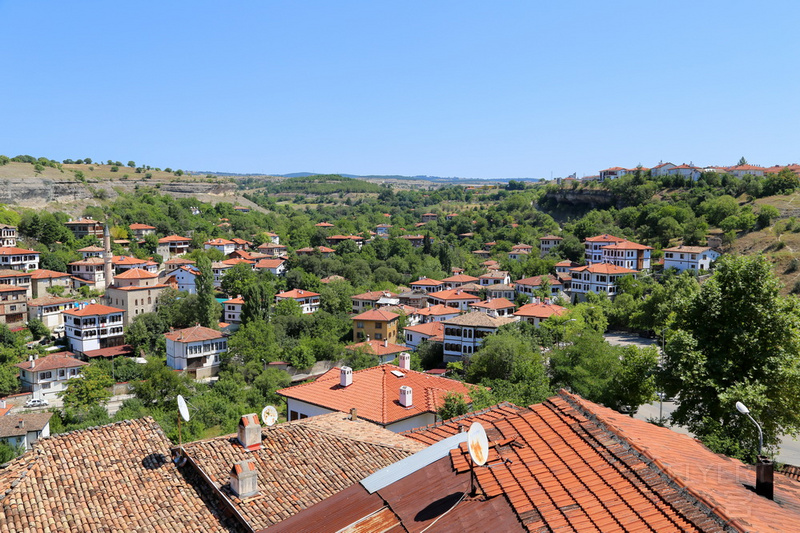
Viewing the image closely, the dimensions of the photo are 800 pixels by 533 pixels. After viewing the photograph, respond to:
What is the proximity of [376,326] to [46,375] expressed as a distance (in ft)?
61.9

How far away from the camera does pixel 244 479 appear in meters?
6.78

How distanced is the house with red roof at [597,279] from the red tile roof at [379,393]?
104 ft

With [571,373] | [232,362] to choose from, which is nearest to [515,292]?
[232,362]

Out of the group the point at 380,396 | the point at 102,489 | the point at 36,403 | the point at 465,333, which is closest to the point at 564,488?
the point at 102,489

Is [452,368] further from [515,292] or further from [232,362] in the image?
[515,292]

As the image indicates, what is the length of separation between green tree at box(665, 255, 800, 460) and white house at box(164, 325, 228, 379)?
27.6m

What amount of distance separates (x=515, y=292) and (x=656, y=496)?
44.4 m

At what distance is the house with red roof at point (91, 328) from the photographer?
120ft

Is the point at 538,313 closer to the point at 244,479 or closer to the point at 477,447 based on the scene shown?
the point at 244,479

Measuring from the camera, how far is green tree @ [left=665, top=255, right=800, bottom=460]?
11531 millimetres

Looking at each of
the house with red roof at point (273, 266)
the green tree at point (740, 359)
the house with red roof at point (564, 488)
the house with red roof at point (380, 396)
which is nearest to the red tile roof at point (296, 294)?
the house with red roof at point (273, 266)

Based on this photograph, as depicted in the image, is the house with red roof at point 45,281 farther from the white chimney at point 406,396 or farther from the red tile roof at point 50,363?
the white chimney at point 406,396

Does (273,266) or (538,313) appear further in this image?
(273,266)

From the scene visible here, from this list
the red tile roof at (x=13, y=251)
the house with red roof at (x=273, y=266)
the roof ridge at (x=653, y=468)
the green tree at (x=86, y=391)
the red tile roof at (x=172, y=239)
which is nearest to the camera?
the roof ridge at (x=653, y=468)
